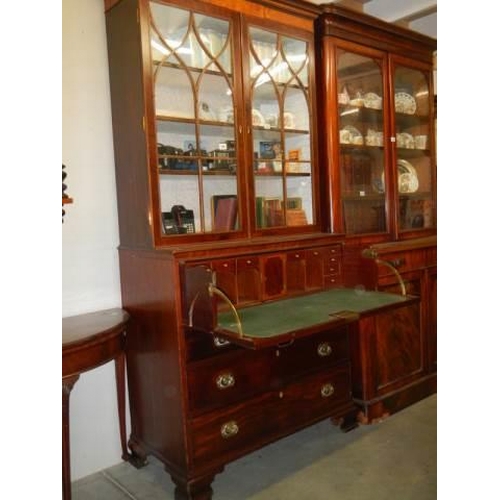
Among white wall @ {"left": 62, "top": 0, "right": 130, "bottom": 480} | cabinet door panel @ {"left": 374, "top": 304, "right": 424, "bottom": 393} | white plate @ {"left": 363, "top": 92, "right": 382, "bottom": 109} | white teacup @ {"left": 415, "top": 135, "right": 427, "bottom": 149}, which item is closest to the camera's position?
white wall @ {"left": 62, "top": 0, "right": 130, "bottom": 480}

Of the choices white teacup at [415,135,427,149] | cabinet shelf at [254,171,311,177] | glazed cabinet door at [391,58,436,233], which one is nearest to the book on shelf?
cabinet shelf at [254,171,311,177]

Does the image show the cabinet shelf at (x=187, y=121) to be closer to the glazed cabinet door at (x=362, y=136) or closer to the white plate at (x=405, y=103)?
the glazed cabinet door at (x=362, y=136)

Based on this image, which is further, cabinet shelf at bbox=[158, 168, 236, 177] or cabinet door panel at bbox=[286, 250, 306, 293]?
cabinet door panel at bbox=[286, 250, 306, 293]

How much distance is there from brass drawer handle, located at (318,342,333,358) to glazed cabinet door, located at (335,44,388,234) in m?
0.68

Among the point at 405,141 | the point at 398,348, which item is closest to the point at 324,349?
the point at 398,348

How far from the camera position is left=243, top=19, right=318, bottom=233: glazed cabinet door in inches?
92.1

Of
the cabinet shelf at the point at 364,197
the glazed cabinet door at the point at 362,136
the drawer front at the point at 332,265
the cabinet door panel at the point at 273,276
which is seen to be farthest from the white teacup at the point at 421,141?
the cabinet door panel at the point at 273,276

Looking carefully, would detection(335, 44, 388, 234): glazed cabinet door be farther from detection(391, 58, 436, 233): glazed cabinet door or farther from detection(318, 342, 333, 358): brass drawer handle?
detection(318, 342, 333, 358): brass drawer handle

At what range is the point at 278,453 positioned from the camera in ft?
8.06

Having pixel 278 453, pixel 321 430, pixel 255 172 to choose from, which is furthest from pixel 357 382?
pixel 255 172

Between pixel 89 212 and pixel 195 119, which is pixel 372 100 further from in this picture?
pixel 89 212

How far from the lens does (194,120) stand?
2.15 m

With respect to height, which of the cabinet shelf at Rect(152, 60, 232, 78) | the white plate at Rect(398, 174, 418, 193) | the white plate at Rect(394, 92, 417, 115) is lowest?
the white plate at Rect(398, 174, 418, 193)
